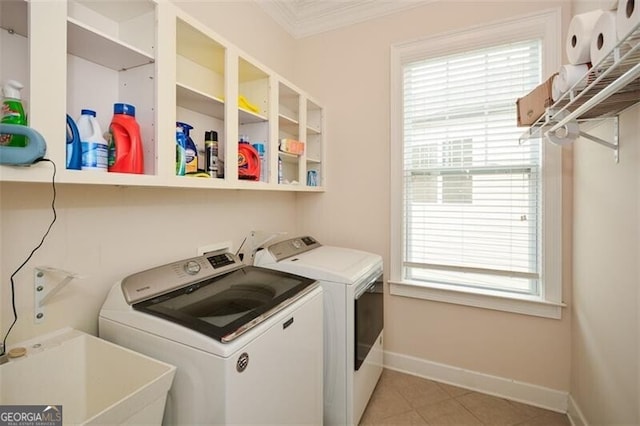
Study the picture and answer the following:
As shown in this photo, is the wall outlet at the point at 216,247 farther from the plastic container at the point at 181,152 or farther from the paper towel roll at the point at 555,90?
the paper towel roll at the point at 555,90

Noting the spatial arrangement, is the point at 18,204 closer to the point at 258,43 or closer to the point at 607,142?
the point at 258,43

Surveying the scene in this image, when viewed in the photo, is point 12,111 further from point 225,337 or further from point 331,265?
point 331,265

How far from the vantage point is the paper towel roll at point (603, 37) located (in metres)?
0.91

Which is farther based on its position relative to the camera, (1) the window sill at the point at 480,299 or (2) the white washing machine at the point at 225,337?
(1) the window sill at the point at 480,299

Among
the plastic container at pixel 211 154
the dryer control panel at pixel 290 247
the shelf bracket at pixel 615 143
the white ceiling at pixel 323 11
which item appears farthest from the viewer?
the white ceiling at pixel 323 11

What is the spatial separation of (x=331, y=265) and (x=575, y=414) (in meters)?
1.70

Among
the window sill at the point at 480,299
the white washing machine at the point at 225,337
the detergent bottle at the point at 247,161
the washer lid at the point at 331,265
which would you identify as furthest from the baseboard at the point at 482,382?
the detergent bottle at the point at 247,161

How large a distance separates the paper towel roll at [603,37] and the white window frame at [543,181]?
0.95 meters

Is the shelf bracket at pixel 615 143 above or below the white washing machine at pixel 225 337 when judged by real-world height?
above

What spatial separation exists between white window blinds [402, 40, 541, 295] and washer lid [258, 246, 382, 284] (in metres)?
0.51

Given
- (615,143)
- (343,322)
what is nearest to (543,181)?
(615,143)

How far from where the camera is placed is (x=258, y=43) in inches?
85.1

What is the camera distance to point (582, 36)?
1.11 m

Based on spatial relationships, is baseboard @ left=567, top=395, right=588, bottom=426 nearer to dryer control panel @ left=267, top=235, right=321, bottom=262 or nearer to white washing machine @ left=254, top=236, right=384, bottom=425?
white washing machine @ left=254, top=236, right=384, bottom=425
